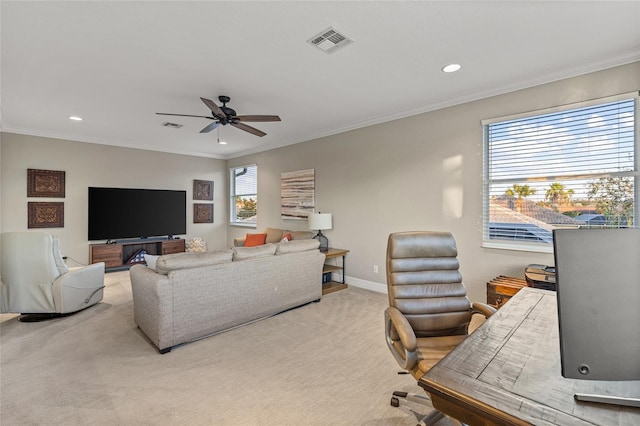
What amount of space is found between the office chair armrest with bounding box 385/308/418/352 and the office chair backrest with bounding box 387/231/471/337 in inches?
6.2

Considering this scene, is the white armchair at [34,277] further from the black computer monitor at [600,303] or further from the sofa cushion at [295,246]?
the black computer monitor at [600,303]

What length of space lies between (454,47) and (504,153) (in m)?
1.48

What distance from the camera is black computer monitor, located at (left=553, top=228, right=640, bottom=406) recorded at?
0.75 metres

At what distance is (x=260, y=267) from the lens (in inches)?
128

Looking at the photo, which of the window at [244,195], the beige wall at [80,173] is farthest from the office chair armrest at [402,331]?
the beige wall at [80,173]

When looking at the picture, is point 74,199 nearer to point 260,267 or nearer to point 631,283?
point 260,267

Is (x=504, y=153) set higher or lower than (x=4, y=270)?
higher

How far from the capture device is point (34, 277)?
10.7 ft

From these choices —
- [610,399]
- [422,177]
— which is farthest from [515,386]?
[422,177]

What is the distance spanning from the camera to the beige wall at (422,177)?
3.17m

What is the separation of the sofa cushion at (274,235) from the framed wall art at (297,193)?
35 cm

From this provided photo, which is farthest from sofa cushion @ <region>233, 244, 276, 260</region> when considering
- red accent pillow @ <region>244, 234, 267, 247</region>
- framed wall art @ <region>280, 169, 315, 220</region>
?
red accent pillow @ <region>244, 234, 267, 247</region>

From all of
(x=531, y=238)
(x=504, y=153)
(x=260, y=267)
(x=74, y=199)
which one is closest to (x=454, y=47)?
(x=504, y=153)

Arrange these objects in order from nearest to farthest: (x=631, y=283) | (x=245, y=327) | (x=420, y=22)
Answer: (x=631, y=283) < (x=420, y=22) < (x=245, y=327)
